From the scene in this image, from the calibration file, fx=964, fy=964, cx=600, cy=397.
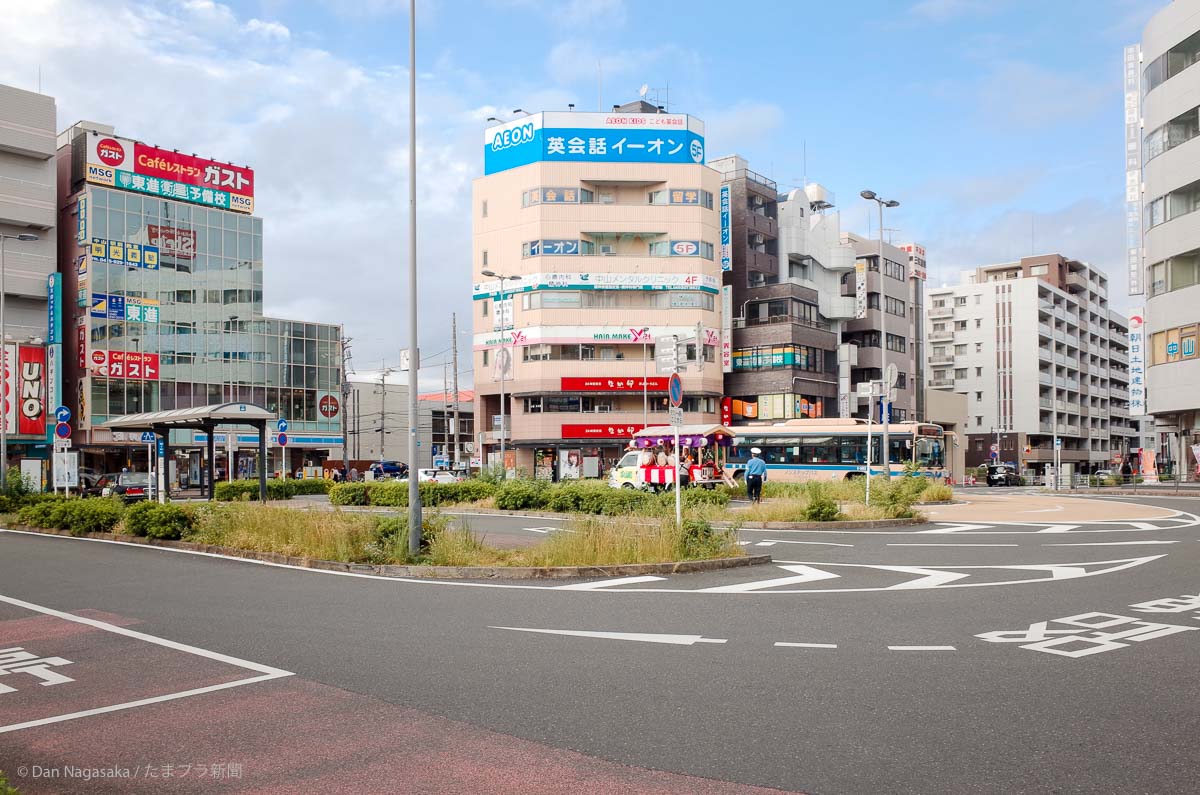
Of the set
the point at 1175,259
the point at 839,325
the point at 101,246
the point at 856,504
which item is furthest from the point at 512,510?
the point at 839,325

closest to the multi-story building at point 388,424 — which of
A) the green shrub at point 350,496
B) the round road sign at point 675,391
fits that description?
the green shrub at point 350,496

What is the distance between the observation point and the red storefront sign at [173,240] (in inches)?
2574

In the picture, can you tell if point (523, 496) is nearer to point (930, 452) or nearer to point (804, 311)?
point (930, 452)

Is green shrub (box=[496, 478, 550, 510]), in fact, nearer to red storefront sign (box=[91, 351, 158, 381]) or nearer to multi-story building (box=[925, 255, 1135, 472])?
red storefront sign (box=[91, 351, 158, 381])

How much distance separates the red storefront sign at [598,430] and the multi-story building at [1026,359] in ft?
158

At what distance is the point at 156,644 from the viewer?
8.39 m

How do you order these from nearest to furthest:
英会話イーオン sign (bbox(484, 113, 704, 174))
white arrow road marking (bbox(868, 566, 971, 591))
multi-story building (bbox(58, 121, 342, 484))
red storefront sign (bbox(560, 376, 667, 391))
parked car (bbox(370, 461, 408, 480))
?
white arrow road marking (bbox(868, 566, 971, 591)) < multi-story building (bbox(58, 121, 342, 484)) < red storefront sign (bbox(560, 376, 667, 391)) < 英会話イーオン sign (bbox(484, 113, 704, 174)) < parked car (bbox(370, 461, 408, 480))

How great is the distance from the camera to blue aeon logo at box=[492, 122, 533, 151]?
2707 inches

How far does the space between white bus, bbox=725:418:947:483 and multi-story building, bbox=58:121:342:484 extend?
38.7 m

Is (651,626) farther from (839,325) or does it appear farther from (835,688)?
(839,325)

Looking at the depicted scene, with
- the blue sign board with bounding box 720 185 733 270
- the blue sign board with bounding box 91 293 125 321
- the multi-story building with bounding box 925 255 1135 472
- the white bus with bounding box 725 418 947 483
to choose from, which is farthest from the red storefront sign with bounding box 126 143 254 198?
the multi-story building with bounding box 925 255 1135 472

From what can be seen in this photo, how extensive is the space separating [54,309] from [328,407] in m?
20.0

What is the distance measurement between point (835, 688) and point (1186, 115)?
165ft

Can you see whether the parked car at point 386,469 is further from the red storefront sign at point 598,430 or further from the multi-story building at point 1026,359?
the multi-story building at point 1026,359
